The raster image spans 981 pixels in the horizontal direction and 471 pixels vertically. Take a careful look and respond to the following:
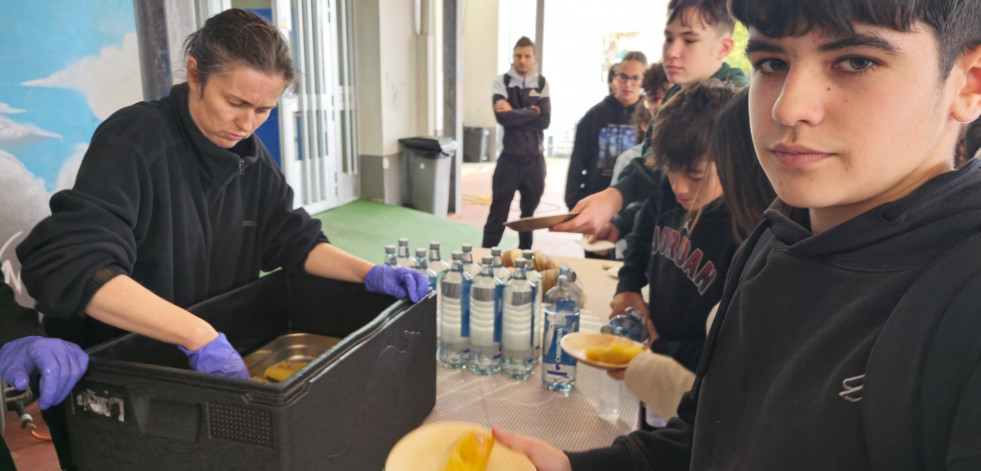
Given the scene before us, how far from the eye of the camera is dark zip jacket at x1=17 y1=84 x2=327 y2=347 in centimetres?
108

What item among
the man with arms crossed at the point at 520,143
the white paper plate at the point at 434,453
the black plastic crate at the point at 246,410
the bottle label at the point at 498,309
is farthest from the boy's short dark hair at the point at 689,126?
the man with arms crossed at the point at 520,143

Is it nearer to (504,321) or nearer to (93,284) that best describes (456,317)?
(504,321)

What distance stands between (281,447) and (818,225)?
0.73m

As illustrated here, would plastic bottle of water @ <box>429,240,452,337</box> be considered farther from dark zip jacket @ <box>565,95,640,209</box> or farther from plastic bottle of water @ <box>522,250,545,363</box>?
dark zip jacket @ <box>565,95,640,209</box>

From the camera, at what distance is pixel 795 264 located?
0.62 metres

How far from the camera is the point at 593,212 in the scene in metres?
1.78

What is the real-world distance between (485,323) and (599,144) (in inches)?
93.8

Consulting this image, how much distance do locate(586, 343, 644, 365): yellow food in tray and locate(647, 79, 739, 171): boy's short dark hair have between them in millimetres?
496

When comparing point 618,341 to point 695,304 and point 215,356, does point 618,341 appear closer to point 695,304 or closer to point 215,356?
point 695,304

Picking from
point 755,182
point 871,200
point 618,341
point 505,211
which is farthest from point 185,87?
point 505,211

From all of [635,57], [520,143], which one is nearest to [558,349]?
[635,57]

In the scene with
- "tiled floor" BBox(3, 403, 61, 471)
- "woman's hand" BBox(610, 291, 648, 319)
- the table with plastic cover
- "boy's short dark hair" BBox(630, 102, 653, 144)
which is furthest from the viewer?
"boy's short dark hair" BBox(630, 102, 653, 144)

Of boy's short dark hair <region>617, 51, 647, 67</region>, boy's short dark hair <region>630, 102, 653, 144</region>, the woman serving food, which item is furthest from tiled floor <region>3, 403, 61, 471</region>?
boy's short dark hair <region>617, 51, 647, 67</region>

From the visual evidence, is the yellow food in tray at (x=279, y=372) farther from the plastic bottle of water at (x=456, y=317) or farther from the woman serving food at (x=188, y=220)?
the plastic bottle of water at (x=456, y=317)
